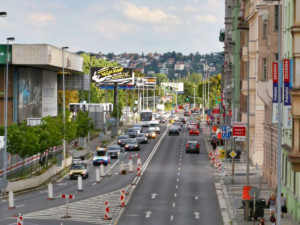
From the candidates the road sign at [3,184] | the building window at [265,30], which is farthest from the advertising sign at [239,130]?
the road sign at [3,184]

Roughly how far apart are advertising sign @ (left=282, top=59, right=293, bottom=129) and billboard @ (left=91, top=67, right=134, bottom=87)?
11583 centimetres

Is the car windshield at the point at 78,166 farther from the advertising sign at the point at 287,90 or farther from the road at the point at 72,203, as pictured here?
the advertising sign at the point at 287,90

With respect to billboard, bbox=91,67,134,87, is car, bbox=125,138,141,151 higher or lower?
lower

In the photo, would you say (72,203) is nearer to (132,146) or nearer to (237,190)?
(237,190)

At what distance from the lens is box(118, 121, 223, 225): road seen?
46875 millimetres

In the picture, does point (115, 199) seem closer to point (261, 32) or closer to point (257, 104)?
point (261, 32)

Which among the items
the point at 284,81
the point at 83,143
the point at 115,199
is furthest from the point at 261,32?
the point at 83,143

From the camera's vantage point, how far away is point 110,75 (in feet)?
518

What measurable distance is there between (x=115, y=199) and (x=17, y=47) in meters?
50.7

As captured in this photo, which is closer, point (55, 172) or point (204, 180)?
point (204, 180)

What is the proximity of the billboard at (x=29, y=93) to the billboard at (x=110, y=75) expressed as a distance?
4148cm

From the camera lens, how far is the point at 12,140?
60656mm

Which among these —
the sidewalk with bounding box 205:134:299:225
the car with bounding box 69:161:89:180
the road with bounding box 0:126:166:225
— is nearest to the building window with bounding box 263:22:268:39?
the sidewalk with bounding box 205:134:299:225

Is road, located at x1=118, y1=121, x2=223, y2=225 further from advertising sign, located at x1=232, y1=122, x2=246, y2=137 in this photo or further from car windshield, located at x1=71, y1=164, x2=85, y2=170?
car windshield, located at x1=71, y1=164, x2=85, y2=170
